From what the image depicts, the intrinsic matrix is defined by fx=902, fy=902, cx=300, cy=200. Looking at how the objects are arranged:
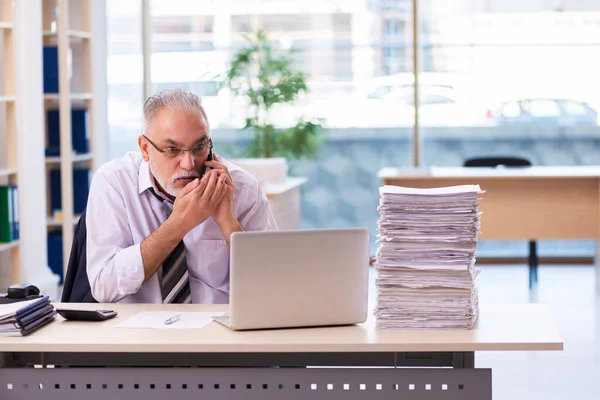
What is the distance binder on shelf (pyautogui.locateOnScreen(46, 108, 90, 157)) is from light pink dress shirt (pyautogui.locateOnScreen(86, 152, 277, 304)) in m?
3.33

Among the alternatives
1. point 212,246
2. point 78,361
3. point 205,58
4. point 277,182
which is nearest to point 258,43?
point 205,58

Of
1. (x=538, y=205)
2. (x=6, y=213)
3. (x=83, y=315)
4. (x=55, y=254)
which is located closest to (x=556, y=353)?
(x=538, y=205)

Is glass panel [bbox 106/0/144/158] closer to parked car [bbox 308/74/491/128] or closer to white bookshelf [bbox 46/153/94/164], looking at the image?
white bookshelf [bbox 46/153/94/164]

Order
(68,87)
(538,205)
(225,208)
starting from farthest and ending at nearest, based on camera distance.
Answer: (538,205), (68,87), (225,208)

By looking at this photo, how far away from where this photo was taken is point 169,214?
9.01 ft

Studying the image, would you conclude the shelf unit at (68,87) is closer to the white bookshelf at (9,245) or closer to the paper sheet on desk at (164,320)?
the white bookshelf at (9,245)

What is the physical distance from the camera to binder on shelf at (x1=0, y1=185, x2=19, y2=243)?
16.7 feet

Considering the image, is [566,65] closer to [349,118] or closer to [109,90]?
[349,118]

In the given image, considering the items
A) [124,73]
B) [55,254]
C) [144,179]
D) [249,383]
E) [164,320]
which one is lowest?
[55,254]

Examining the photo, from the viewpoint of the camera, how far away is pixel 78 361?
90.2 inches

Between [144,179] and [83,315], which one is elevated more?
[144,179]

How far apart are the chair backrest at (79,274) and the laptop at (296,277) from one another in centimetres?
69

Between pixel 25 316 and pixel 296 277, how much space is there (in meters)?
0.66

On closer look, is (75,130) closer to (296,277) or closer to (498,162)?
(498,162)
